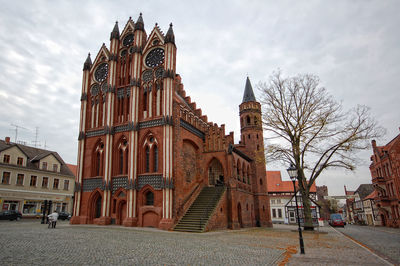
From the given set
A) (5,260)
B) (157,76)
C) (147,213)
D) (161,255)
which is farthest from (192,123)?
(5,260)

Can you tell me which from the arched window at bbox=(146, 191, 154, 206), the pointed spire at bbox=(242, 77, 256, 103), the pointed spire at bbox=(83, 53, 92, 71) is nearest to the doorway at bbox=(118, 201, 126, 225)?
the arched window at bbox=(146, 191, 154, 206)

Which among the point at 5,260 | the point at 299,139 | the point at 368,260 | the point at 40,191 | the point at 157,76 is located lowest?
the point at 368,260

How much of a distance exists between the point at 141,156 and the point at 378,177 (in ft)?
124

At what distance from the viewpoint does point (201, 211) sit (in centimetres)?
2352

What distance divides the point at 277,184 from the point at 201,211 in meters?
40.3

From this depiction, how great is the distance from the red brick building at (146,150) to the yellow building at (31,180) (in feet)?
49.2

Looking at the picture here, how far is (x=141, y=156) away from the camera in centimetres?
2555

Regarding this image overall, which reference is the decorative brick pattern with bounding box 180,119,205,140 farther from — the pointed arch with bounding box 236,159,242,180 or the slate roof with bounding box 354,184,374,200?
the slate roof with bounding box 354,184,374,200

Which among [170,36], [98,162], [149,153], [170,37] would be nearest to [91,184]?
[98,162]

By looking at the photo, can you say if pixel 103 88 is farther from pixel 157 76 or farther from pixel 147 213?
pixel 147 213

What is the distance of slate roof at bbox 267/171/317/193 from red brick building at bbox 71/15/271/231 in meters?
27.5

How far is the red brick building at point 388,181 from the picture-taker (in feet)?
120

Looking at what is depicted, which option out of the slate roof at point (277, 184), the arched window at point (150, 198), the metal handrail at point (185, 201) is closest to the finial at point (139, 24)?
the arched window at point (150, 198)

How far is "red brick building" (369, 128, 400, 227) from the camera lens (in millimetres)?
36650
